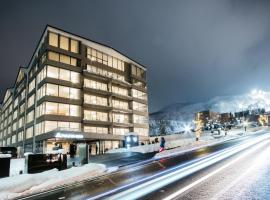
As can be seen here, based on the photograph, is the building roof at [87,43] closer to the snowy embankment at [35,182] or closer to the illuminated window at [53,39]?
the illuminated window at [53,39]

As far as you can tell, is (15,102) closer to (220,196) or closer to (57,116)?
(57,116)

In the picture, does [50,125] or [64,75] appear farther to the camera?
[64,75]

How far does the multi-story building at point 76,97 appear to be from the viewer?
49.2 m

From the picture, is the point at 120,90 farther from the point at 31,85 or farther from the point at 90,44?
the point at 31,85

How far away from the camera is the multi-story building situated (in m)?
49.2

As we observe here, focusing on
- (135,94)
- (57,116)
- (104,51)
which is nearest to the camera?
(57,116)

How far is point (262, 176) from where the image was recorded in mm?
9039

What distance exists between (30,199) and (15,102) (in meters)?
76.2

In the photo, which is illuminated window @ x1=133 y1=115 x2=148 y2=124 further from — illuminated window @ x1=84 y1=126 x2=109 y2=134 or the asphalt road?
the asphalt road

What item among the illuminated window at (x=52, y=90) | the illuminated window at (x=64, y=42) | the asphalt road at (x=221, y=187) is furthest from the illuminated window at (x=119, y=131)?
the asphalt road at (x=221, y=187)

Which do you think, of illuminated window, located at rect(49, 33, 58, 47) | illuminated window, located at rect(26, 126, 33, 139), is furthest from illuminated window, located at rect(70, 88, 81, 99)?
illuminated window, located at rect(26, 126, 33, 139)

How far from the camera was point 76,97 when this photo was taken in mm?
53500

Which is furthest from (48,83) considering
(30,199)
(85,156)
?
(30,199)

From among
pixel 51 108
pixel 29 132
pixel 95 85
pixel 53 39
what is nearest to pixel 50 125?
pixel 51 108
